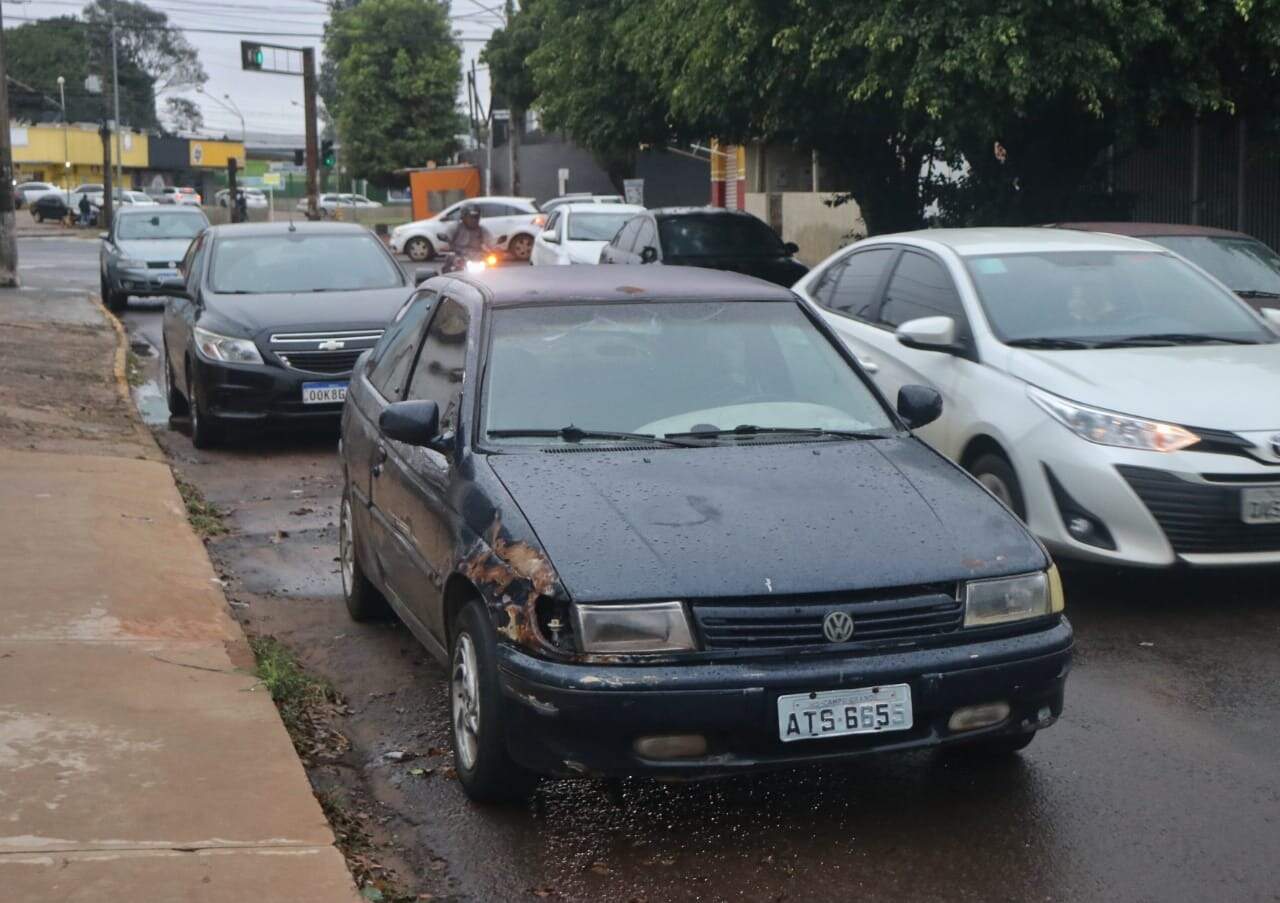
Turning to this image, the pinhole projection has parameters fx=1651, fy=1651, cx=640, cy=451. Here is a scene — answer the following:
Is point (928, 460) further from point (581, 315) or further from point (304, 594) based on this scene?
point (304, 594)

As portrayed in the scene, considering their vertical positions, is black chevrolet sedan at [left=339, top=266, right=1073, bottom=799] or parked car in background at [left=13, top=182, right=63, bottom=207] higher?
parked car in background at [left=13, top=182, right=63, bottom=207]

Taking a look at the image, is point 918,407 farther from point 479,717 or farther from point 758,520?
point 479,717

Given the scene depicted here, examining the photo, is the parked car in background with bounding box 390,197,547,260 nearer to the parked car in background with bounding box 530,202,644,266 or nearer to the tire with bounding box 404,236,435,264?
the tire with bounding box 404,236,435,264

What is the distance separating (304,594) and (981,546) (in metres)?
3.99

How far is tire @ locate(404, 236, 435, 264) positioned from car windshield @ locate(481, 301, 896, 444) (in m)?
35.3

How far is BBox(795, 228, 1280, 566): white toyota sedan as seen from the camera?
21.5 feet

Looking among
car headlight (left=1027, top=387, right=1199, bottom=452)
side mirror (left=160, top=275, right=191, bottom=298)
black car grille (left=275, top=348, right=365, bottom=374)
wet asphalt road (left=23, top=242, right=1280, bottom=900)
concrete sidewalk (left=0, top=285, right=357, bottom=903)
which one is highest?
side mirror (left=160, top=275, right=191, bottom=298)

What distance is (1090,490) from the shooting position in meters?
6.74

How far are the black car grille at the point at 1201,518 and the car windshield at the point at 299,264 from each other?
727 centimetres

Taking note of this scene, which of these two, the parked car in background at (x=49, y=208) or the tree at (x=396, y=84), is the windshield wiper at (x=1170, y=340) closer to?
the tree at (x=396, y=84)

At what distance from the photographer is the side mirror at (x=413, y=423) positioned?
Result: 5.38 metres

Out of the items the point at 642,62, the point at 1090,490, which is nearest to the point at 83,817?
the point at 1090,490

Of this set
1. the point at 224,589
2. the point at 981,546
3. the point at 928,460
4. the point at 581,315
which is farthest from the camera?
the point at 224,589

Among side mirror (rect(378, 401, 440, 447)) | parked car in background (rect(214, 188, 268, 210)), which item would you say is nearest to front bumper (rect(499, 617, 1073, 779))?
side mirror (rect(378, 401, 440, 447))
